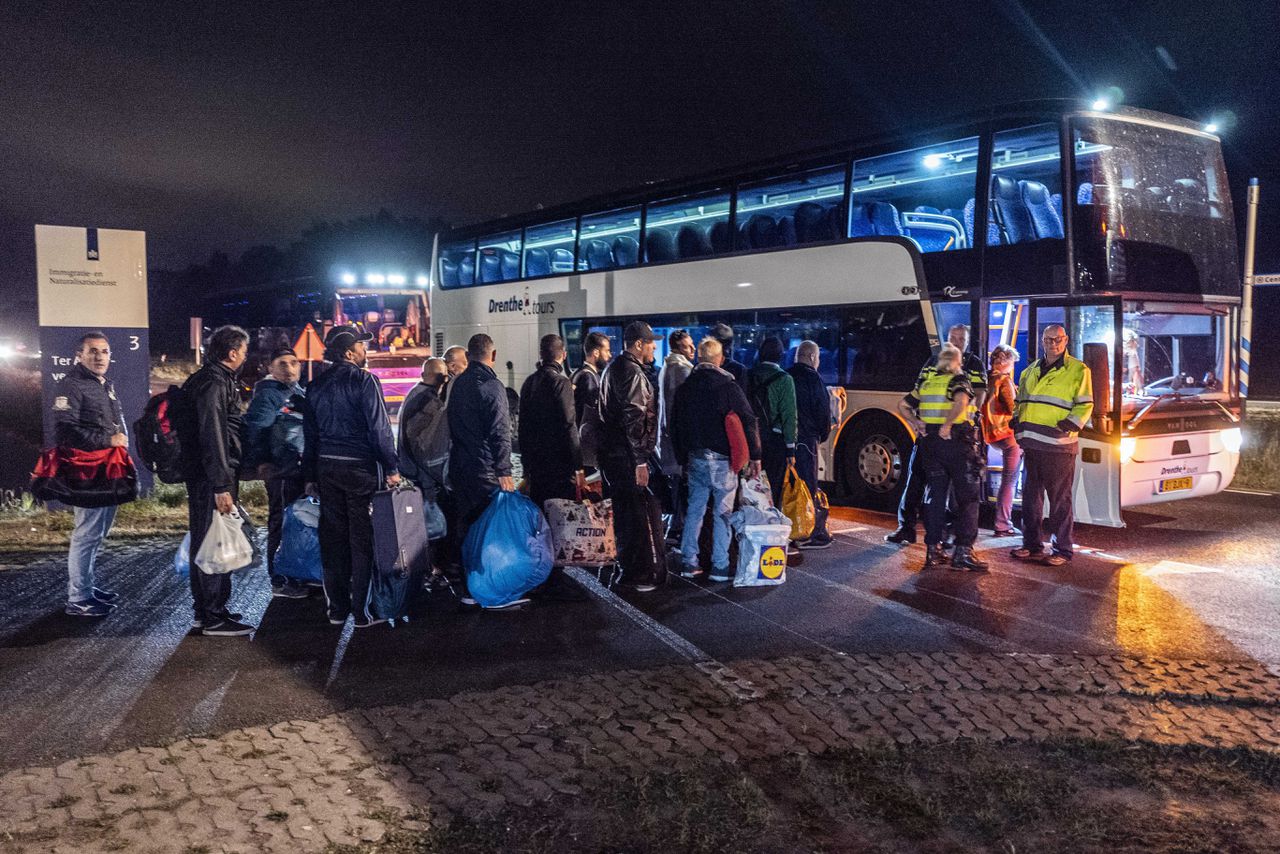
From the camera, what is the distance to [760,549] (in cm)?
735

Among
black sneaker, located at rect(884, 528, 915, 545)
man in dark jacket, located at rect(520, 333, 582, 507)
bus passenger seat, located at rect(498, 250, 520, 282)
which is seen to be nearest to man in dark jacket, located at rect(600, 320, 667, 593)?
man in dark jacket, located at rect(520, 333, 582, 507)

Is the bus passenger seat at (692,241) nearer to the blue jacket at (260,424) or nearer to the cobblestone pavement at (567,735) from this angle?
the blue jacket at (260,424)

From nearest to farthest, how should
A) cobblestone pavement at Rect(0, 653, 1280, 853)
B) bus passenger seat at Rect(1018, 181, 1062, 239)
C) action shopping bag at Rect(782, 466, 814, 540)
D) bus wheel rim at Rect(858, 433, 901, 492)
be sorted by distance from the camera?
cobblestone pavement at Rect(0, 653, 1280, 853) < action shopping bag at Rect(782, 466, 814, 540) < bus passenger seat at Rect(1018, 181, 1062, 239) < bus wheel rim at Rect(858, 433, 901, 492)

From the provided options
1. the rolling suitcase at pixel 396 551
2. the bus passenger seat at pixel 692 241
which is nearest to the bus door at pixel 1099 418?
the bus passenger seat at pixel 692 241

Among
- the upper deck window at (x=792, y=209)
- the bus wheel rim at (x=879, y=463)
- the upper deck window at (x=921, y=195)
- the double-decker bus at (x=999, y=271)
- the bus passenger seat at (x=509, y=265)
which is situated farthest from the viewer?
the bus passenger seat at (x=509, y=265)

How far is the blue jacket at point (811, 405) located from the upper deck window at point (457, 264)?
1017 centimetres

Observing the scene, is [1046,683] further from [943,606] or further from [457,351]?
[457,351]

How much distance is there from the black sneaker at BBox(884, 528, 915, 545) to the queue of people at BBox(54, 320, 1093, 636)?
0.5 inches

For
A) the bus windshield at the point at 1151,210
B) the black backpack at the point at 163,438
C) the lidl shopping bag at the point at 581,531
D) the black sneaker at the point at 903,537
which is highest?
the bus windshield at the point at 1151,210

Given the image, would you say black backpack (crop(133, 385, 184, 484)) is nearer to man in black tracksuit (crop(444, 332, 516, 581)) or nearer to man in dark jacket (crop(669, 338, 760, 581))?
man in black tracksuit (crop(444, 332, 516, 581))

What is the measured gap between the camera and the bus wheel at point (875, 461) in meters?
10.7

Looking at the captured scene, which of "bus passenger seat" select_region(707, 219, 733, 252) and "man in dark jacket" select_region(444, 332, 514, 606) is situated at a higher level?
"bus passenger seat" select_region(707, 219, 733, 252)

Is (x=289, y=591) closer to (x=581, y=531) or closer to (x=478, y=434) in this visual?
(x=478, y=434)

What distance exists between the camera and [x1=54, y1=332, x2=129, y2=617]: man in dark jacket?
249 inches
